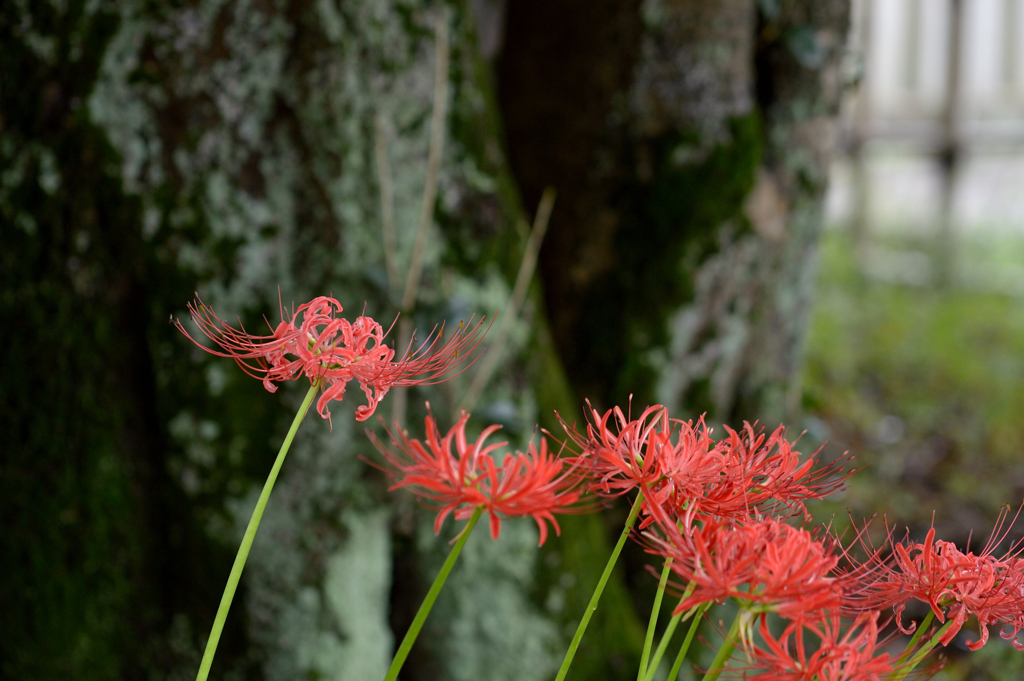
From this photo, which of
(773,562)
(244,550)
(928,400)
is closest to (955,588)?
(773,562)

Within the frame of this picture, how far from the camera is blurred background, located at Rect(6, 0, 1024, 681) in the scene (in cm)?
114

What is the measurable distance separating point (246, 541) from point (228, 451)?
34.3 inches

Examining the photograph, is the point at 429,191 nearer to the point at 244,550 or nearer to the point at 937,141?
the point at 244,550

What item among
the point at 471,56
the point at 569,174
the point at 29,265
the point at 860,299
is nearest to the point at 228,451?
the point at 29,265

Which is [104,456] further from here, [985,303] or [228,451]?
[985,303]

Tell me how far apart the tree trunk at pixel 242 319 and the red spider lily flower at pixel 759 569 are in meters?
0.89

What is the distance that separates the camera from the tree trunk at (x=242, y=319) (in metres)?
1.14

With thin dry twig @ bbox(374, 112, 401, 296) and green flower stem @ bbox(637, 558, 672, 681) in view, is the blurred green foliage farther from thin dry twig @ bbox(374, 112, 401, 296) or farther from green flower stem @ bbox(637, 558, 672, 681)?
green flower stem @ bbox(637, 558, 672, 681)

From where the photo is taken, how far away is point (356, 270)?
125 centimetres

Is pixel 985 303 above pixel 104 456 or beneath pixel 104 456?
beneath

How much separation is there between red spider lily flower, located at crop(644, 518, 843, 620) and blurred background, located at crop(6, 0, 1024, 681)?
91 cm

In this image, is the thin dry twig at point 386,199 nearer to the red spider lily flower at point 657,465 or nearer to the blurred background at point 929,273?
the red spider lily flower at point 657,465

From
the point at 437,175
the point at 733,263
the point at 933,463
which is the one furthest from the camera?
the point at 933,463

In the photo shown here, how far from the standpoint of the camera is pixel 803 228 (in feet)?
5.65
